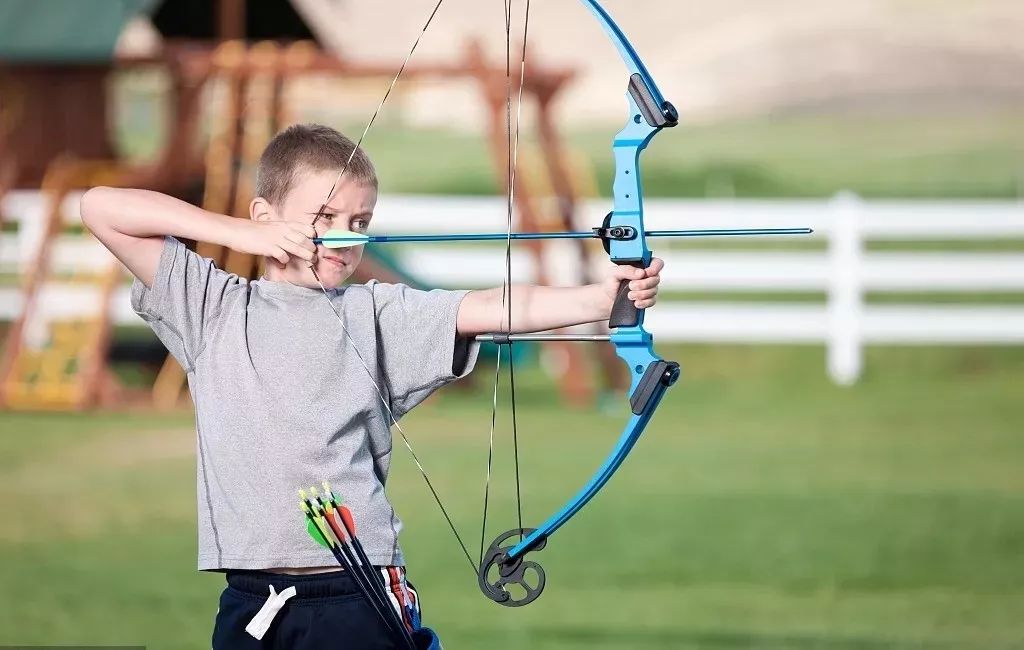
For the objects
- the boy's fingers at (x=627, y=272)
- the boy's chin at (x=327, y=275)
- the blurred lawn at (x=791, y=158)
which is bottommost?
the boy's fingers at (x=627, y=272)

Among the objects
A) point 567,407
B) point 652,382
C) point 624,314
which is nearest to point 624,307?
point 624,314

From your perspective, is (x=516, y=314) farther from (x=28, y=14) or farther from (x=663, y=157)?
(x=663, y=157)

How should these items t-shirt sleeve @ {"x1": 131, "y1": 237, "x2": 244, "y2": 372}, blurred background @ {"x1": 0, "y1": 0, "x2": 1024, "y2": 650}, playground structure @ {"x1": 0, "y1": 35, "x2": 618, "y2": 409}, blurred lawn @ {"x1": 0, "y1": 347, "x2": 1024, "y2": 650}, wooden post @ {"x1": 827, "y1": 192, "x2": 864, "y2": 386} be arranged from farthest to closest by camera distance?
wooden post @ {"x1": 827, "y1": 192, "x2": 864, "y2": 386} < playground structure @ {"x1": 0, "y1": 35, "x2": 618, "y2": 409} < blurred background @ {"x1": 0, "y1": 0, "x2": 1024, "y2": 650} < blurred lawn @ {"x1": 0, "y1": 347, "x2": 1024, "y2": 650} < t-shirt sleeve @ {"x1": 131, "y1": 237, "x2": 244, "y2": 372}

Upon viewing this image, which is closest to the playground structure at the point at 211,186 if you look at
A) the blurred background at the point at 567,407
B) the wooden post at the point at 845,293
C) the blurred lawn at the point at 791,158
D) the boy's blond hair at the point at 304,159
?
the blurred background at the point at 567,407

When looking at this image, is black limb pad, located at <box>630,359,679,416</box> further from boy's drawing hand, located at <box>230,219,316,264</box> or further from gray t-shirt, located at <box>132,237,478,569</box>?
boy's drawing hand, located at <box>230,219,316,264</box>

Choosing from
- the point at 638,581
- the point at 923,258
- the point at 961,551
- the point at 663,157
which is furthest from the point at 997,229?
the point at 663,157

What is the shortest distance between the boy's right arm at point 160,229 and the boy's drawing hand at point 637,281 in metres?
0.39

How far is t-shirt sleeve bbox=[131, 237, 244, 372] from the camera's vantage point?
2154mm

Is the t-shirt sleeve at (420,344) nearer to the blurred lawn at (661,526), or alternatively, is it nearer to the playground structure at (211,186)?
the blurred lawn at (661,526)

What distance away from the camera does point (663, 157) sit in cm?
2072

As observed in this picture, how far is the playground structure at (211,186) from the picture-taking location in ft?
26.6

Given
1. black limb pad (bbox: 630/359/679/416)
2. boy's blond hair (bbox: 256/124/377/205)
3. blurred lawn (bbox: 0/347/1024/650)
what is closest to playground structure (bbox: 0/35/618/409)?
blurred lawn (bbox: 0/347/1024/650)

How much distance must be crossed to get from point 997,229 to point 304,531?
775 centimetres

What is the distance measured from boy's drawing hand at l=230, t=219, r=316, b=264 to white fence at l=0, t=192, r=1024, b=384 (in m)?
6.70
